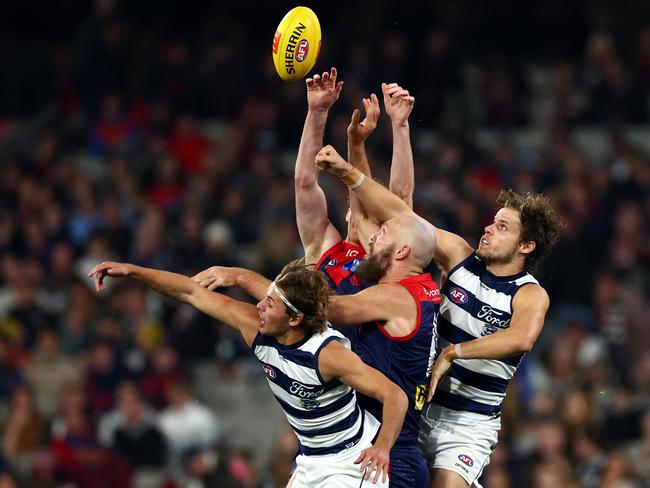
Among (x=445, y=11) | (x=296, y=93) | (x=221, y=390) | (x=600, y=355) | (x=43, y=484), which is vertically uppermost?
(x=445, y=11)

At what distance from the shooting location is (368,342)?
24.4ft

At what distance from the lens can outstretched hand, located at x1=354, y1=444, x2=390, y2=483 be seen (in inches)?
272

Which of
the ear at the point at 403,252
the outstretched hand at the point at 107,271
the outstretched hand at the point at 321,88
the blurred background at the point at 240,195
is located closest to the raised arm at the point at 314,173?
the outstretched hand at the point at 321,88

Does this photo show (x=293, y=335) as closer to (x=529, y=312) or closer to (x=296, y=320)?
(x=296, y=320)

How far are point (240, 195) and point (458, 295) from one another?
7590 mm

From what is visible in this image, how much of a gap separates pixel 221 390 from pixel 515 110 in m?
5.49

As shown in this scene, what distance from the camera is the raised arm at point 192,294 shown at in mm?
7242

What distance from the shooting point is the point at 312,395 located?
7066 mm

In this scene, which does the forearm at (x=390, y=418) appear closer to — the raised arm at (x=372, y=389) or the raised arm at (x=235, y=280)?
the raised arm at (x=372, y=389)

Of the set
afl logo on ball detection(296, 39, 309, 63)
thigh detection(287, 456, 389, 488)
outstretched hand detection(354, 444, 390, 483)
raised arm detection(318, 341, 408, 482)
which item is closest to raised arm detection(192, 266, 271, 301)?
raised arm detection(318, 341, 408, 482)

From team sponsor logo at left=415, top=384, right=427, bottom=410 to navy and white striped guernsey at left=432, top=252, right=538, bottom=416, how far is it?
0.31m

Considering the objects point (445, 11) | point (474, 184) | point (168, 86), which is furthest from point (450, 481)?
point (445, 11)

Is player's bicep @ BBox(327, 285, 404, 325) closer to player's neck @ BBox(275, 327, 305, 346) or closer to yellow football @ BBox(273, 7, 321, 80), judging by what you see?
player's neck @ BBox(275, 327, 305, 346)

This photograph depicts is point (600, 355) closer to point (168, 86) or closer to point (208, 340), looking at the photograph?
point (208, 340)
